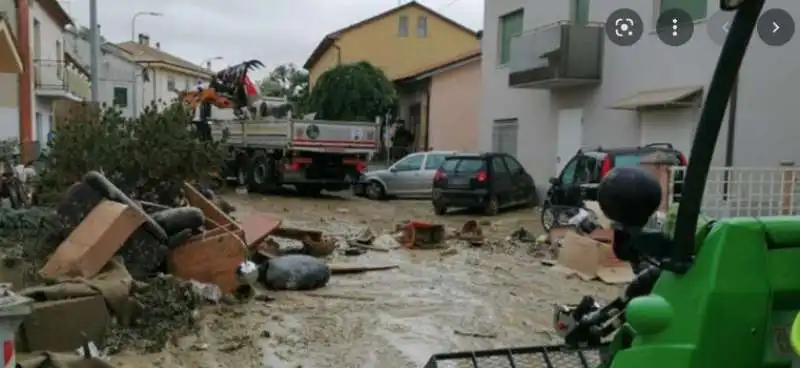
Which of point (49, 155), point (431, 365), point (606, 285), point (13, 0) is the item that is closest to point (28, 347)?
point (431, 365)

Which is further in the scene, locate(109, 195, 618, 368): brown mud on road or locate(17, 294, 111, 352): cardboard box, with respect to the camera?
locate(109, 195, 618, 368): brown mud on road

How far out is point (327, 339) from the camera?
6516 millimetres

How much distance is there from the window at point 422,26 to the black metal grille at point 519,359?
41.2 m

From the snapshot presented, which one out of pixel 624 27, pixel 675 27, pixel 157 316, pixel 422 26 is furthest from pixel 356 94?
pixel 157 316

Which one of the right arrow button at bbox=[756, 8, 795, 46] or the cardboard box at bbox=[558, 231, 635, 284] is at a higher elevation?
the right arrow button at bbox=[756, 8, 795, 46]

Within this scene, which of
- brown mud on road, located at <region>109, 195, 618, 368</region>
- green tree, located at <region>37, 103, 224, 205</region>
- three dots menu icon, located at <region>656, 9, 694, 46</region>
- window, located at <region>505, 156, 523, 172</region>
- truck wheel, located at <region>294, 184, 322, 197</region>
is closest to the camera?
brown mud on road, located at <region>109, 195, 618, 368</region>

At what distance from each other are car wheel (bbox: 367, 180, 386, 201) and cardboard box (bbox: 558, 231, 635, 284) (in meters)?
11.8

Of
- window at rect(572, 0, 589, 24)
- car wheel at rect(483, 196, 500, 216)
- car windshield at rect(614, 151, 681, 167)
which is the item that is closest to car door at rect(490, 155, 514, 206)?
car wheel at rect(483, 196, 500, 216)

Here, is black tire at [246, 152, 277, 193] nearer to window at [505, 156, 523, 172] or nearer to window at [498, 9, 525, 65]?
window at [505, 156, 523, 172]

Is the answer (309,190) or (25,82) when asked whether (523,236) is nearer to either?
(309,190)

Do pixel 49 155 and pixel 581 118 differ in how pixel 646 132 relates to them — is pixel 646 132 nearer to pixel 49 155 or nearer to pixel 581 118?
pixel 581 118

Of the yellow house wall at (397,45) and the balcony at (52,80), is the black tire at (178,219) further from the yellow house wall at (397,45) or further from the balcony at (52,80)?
the yellow house wall at (397,45)

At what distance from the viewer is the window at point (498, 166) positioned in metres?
17.1

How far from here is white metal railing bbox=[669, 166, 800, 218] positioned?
33.0 ft
